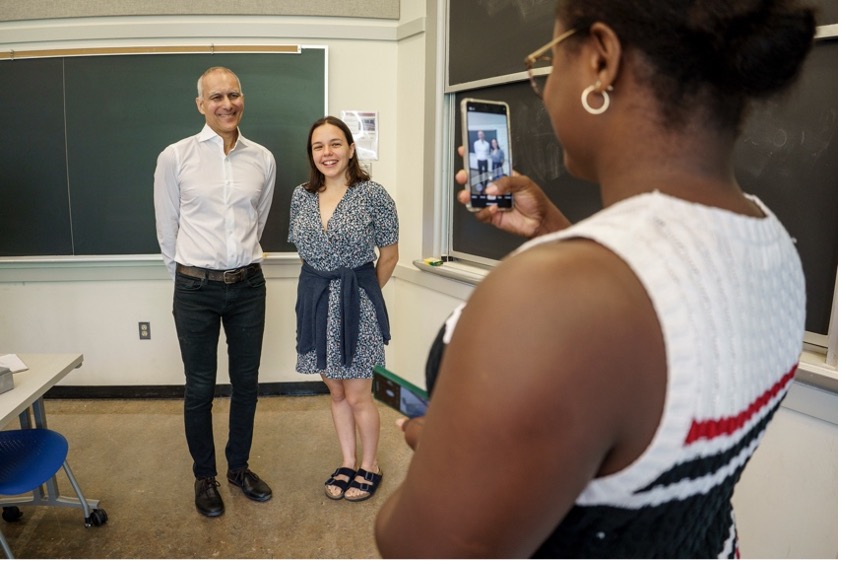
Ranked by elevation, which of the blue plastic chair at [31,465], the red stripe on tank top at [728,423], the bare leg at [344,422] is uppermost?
the red stripe on tank top at [728,423]

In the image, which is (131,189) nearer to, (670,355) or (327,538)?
(327,538)

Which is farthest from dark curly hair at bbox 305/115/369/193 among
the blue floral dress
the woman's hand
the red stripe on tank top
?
the red stripe on tank top

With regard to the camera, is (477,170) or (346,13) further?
(346,13)

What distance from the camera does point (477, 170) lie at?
3.29ft

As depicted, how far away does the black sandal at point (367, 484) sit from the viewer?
2565 millimetres

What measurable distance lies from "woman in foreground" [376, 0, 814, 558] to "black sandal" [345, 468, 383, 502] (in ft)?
6.90

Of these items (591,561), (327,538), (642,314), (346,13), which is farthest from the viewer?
(346,13)

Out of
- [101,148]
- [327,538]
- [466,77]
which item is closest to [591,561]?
[327,538]

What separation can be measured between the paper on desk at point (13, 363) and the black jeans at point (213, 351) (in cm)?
54

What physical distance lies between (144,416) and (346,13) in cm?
257

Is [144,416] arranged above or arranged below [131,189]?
below

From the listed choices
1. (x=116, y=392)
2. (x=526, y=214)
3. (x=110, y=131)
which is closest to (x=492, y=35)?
(x=526, y=214)

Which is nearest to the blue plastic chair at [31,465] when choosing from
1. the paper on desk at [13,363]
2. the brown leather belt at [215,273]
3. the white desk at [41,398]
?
the white desk at [41,398]

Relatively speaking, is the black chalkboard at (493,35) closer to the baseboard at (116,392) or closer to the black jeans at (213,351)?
the black jeans at (213,351)
